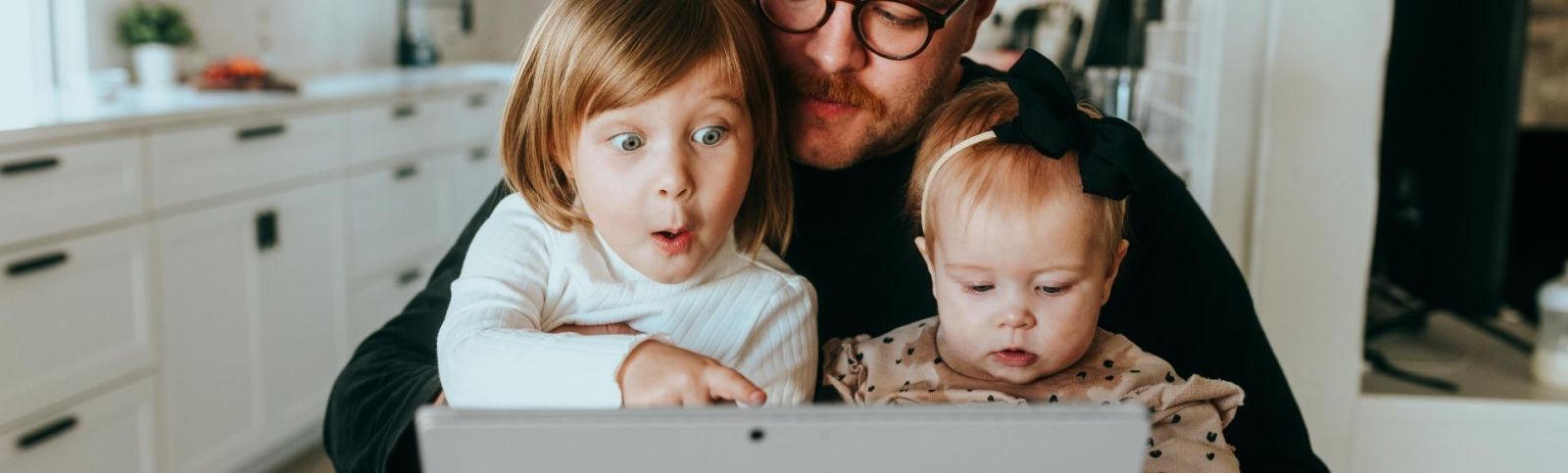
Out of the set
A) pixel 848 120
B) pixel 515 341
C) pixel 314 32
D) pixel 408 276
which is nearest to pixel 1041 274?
pixel 848 120

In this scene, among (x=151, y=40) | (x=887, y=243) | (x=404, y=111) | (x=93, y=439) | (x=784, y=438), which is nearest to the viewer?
(x=784, y=438)

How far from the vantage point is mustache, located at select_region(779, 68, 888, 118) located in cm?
120

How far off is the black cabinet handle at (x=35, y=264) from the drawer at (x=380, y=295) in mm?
944

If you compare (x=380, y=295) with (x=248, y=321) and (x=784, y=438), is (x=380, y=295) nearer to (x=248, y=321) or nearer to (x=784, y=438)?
(x=248, y=321)

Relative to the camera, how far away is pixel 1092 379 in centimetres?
107

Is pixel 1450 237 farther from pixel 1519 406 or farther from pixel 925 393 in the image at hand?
pixel 925 393

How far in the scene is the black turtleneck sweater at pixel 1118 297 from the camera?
118 cm

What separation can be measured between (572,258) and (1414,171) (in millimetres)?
1597

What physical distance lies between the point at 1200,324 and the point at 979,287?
0.89ft

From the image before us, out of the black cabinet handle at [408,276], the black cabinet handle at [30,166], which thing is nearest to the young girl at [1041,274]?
the black cabinet handle at [30,166]

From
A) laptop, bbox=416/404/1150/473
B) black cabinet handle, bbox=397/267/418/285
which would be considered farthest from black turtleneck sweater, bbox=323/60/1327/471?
black cabinet handle, bbox=397/267/418/285

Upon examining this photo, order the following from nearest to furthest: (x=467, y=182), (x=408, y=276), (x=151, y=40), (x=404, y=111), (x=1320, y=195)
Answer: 1. (x=1320, y=195)
2. (x=151, y=40)
3. (x=404, y=111)
4. (x=408, y=276)
5. (x=467, y=182)

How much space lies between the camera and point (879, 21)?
123 centimetres

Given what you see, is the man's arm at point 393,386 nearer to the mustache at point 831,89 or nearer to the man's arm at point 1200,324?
the mustache at point 831,89
